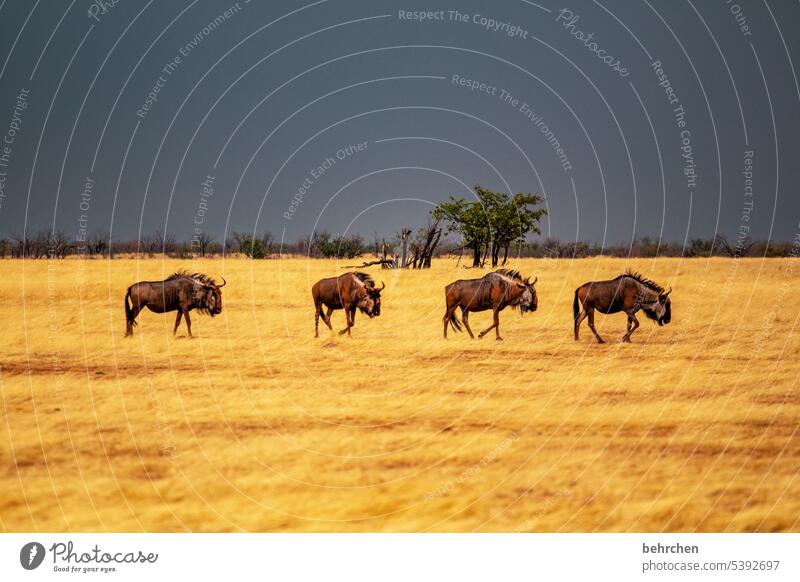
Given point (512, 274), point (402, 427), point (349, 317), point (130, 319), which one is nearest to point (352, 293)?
point (349, 317)

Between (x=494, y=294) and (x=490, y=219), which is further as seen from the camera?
(x=490, y=219)

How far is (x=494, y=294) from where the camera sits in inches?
1104

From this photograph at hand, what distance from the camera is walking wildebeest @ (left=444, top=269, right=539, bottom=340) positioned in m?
27.7

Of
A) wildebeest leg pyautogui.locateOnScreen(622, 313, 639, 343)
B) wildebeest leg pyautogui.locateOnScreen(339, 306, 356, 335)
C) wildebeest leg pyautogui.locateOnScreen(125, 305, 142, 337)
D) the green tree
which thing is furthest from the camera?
the green tree

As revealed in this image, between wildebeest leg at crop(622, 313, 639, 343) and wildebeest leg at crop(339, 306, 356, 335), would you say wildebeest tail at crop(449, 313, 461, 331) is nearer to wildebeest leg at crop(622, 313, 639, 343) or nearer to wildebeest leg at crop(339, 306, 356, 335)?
wildebeest leg at crop(339, 306, 356, 335)

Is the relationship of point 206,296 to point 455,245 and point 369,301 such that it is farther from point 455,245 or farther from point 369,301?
point 455,245

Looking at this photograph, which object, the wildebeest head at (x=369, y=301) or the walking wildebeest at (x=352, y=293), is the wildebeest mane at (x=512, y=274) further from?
the wildebeest head at (x=369, y=301)

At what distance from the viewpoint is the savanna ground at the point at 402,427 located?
12.0m

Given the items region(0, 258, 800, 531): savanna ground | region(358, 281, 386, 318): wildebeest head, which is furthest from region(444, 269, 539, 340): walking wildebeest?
region(358, 281, 386, 318): wildebeest head

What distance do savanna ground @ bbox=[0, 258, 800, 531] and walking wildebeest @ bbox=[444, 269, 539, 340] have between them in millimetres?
1199

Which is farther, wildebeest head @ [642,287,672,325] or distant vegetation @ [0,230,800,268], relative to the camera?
distant vegetation @ [0,230,800,268]

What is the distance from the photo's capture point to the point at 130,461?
1404 cm
